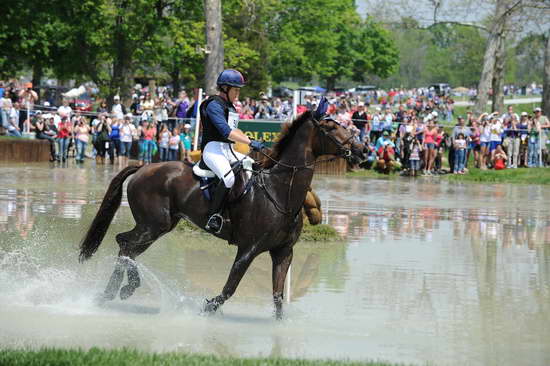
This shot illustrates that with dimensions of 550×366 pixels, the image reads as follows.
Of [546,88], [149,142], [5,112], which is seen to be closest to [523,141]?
[546,88]

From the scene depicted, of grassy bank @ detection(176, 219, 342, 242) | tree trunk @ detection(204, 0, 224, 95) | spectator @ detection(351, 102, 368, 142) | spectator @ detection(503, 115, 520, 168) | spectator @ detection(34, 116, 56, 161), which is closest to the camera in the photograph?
grassy bank @ detection(176, 219, 342, 242)

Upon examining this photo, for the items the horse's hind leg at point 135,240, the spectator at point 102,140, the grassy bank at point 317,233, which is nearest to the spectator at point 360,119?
the spectator at point 102,140

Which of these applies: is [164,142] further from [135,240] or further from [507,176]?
[135,240]

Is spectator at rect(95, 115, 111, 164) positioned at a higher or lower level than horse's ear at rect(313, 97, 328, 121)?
lower

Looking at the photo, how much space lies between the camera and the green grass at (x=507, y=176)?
31453 millimetres

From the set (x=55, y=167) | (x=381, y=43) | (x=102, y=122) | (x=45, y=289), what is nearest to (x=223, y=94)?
(x=45, y=289)

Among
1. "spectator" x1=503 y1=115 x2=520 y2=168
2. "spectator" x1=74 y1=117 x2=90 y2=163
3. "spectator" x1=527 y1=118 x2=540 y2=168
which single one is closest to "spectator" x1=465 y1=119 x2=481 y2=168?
"spectator" x1=503 y1=115 x2=520 y2=168

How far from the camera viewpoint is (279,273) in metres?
9.81

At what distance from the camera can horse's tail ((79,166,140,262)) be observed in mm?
10961

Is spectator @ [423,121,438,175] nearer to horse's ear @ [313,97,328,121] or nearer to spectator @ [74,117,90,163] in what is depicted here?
spectator @ [74,117,90,163]

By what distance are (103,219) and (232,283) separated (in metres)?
2.16

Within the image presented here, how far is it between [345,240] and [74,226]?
4.54 m

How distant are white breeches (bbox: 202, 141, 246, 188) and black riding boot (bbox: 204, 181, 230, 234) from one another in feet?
0.36

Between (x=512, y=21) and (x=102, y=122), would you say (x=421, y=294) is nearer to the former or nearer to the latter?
(x=102, y=122)
